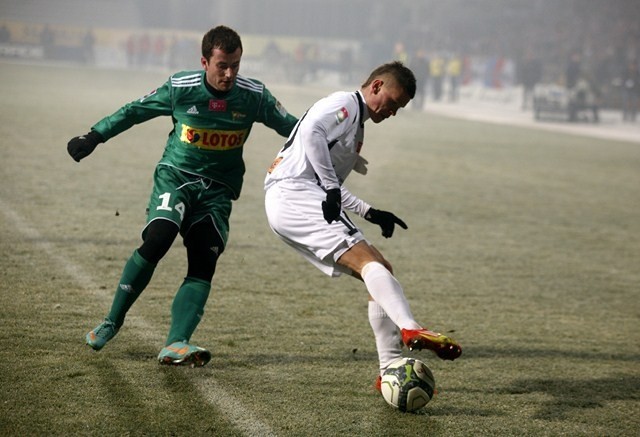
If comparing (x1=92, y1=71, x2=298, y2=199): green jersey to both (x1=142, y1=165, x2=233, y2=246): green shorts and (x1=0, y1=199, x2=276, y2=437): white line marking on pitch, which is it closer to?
(x1=142, y1=165, x2=233, y2=246): green shorts

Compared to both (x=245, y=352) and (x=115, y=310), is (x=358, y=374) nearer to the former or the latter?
(x=245, y=352)

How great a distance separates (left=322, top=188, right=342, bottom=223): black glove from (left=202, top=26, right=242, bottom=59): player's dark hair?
986 mm

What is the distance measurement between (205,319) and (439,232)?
4300 millimetres

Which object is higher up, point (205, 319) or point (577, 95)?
point (577, 95)

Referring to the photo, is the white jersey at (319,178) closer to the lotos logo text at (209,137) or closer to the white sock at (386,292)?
the white sock at (386,292)

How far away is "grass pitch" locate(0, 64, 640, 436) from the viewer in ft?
13.3

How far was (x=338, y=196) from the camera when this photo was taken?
4.19 m

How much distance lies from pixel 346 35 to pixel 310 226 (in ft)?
177

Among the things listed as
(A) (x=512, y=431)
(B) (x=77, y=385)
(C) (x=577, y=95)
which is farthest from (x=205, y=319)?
(C) (x=577, y=95)

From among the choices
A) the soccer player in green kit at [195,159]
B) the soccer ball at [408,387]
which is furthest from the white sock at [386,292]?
the soccer player in green kit at [195,159]

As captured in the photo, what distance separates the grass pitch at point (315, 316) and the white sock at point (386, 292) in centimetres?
45

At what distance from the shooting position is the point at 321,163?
169 inches

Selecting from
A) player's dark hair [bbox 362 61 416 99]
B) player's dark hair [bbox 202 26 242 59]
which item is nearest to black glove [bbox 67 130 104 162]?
player's dark hair [bbox 202 26 242 59]

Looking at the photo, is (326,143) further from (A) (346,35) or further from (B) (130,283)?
(A) (346,35)
